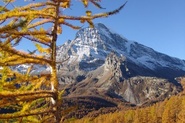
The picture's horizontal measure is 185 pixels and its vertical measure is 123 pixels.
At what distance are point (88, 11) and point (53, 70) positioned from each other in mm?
2036

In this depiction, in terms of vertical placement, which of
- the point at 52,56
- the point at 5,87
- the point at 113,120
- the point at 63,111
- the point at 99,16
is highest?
the point at 99,16

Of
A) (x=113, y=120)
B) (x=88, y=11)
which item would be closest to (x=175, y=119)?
(x=113, y=120)

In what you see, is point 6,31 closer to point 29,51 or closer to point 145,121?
point 29,51

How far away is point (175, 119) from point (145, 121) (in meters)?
11.3

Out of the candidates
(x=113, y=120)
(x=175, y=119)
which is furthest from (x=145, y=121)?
(x=113, y=120)

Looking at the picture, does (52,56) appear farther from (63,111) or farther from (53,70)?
(63,111)

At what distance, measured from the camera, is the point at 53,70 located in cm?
861

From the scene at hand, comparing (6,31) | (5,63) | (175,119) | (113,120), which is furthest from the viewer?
(113,120)

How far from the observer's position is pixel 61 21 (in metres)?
9.40

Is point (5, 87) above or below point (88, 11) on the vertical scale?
below

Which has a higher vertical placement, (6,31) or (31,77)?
(6,31)

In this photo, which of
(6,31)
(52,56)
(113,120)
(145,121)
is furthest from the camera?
(113,120)

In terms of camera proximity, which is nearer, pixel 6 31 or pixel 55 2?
pixel 6 31

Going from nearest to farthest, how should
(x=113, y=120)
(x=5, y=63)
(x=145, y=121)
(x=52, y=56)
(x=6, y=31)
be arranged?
(x=6, y=31)
(x=5, y=63)
(x=52, y=56)
(x=145, y=121)
(x=113, y=120)
